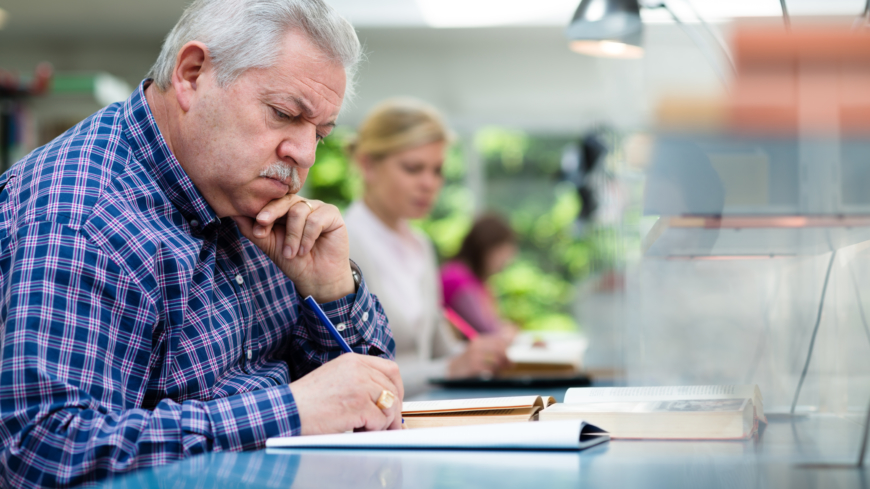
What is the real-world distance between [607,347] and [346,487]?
1989mm

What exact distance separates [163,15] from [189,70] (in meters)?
5.03

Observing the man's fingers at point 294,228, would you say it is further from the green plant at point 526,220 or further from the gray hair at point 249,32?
the green plant at point 526,220

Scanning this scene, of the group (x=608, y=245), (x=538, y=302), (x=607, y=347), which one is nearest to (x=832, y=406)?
(x=607, y=347)

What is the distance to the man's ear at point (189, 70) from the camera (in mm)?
896

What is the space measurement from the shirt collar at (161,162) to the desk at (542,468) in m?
0.34

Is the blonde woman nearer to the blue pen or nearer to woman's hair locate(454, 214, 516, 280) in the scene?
the blue pen

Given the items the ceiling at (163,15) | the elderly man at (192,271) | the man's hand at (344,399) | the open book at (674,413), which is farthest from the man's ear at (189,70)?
the ceiling at (163,15)

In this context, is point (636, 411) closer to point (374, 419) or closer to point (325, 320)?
point (374, 419)

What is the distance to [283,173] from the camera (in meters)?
0.94

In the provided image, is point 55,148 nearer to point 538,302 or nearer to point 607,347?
point 607,347

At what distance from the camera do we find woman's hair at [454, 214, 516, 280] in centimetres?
409

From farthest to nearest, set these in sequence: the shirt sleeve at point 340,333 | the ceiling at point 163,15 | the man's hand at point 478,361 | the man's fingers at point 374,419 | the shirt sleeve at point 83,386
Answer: the ceiling at point 163,15 → the man's hand at point 478,361 → the shirt sleeve at point 340,333 → the man's fingers at point 374,419 → the shirt sleeve at point 83,386

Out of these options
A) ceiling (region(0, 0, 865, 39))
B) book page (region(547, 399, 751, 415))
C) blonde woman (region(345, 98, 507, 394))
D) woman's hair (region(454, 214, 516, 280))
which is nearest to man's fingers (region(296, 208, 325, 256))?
book page (region(547, 399, 751, 415))

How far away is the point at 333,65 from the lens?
941mm
